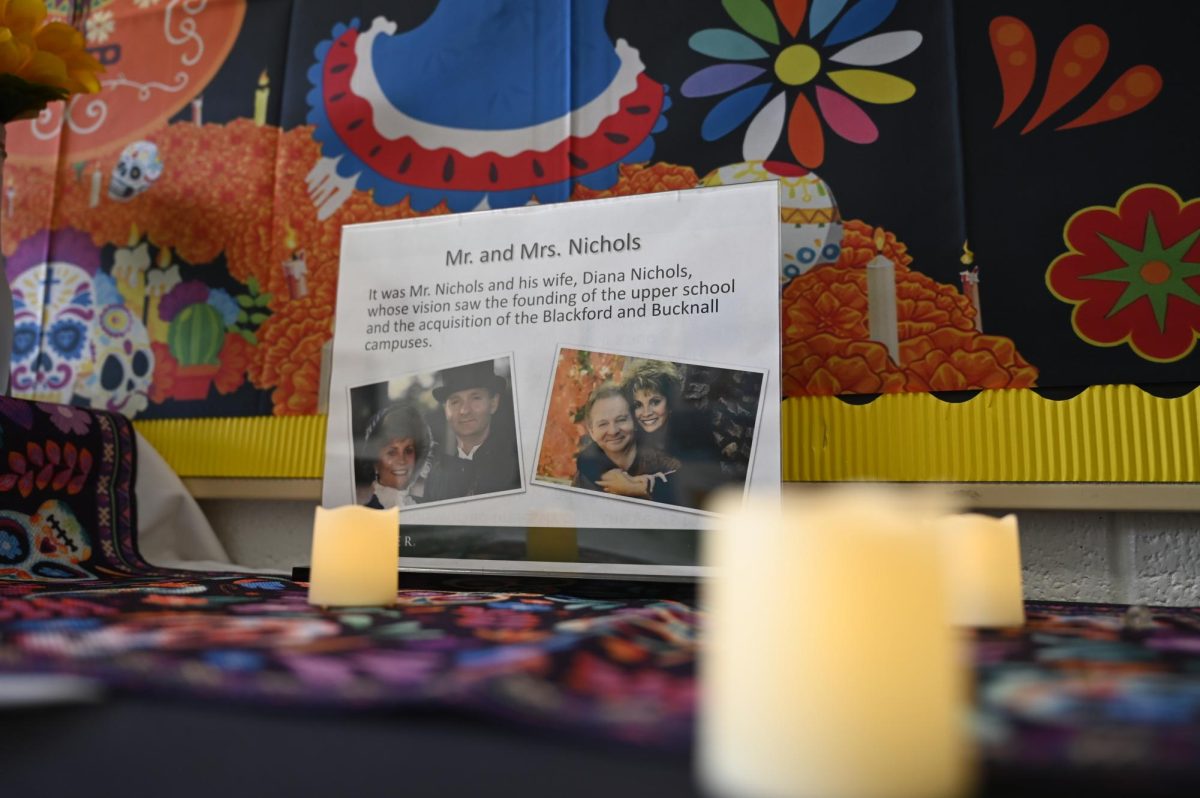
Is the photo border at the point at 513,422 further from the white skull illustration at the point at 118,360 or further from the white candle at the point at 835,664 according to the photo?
the white candle at the point at 835,664

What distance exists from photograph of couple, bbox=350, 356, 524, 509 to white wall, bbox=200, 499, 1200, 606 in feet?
2.47

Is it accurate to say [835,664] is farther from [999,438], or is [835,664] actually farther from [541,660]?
[999,438]

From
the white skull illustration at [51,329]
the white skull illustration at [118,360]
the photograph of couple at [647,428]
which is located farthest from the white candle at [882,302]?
the white skull illustration at [51,329]

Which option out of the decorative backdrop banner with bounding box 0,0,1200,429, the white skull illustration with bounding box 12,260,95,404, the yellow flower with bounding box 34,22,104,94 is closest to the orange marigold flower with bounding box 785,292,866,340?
the decorative backdrop banner with bounding box 0,0,1200,429

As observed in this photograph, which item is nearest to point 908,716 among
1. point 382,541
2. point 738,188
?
point 382,541

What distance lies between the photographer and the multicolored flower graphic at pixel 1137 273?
4.17ft

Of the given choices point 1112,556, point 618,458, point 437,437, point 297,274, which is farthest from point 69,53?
point 1112,556

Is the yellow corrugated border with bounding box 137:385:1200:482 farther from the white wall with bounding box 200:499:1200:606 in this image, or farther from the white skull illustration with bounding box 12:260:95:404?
the white skull illustration with bounding box 12:260:95:404

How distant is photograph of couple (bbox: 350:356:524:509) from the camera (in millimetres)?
1289

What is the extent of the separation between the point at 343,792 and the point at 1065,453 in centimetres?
115

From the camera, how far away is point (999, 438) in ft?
4.30

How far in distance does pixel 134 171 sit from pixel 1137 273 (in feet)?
5.95

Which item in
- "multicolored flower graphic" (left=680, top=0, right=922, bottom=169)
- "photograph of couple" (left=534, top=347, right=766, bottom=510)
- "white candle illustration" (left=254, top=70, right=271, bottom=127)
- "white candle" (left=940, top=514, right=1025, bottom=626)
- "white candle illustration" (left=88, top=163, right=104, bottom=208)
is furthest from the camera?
"white candle illustration" (left=88, top=163, right=104, bottom=208)

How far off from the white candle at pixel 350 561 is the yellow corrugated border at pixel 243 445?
2.59 feet
